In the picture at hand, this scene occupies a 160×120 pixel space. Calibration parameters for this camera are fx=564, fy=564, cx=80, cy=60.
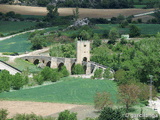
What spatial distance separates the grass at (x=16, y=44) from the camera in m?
133

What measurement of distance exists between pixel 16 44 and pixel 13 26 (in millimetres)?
31561

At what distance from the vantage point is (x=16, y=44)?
139375 mm

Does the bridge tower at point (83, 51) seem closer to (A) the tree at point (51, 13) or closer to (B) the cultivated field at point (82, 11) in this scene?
(B) the cultivated field at point (82, 11)

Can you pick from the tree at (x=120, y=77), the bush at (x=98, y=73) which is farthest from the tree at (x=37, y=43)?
the tree at (x=120, y=77)

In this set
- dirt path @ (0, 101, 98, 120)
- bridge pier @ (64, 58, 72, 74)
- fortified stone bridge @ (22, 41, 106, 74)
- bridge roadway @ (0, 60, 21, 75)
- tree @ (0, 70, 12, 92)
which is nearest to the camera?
dirt path @ (0, 101, 98, 120)

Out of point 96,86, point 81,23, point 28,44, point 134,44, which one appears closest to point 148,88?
point 96,86

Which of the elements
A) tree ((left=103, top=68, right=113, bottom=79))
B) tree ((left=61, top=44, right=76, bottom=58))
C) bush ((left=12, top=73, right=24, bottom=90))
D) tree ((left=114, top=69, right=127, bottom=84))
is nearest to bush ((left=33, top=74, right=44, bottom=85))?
bush ((left=12, top=73, right=24, bottom=90))

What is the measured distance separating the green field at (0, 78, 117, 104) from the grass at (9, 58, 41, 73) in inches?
652

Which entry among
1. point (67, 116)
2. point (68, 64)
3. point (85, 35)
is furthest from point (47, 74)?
point (85, 35)

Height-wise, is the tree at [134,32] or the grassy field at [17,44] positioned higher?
the tree at [134,32]

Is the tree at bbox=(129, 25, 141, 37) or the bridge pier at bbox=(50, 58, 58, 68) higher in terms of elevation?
the tree at bbox=(129, 25, 141, 37)

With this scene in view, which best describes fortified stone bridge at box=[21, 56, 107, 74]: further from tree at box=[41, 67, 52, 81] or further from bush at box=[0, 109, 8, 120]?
bush at box=[0, 109, 8, 120]

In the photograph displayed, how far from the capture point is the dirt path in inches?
2748

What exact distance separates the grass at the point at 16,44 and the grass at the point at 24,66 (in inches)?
655
